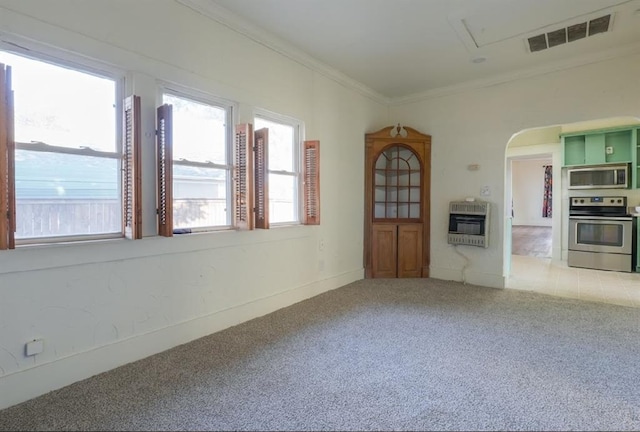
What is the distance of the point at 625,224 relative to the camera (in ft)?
18.2

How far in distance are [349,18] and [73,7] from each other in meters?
2.14

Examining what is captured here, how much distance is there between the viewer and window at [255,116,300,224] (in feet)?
12.2

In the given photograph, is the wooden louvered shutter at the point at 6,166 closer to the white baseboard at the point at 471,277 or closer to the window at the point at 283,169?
the window at the point at 283,169

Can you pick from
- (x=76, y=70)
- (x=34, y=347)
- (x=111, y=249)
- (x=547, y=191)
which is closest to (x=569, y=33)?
(x=76, y=70)

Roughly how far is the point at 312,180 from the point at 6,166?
8.67 feet

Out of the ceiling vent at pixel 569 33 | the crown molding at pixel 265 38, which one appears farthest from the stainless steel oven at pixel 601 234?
the crown molding at pixel 265 38

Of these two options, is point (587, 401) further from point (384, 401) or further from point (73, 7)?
point (73, 7)

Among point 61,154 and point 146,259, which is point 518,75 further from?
point 61,154

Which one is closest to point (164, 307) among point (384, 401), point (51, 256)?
point (51, 256)

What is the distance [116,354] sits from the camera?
7.63 ft

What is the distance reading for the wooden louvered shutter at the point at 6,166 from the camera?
1749 mm

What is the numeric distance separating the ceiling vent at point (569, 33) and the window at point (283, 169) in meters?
2.72

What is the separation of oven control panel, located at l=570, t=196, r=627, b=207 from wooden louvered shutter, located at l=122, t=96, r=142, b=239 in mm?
6994

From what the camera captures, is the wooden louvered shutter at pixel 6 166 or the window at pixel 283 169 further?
the window at pixel 283 169
